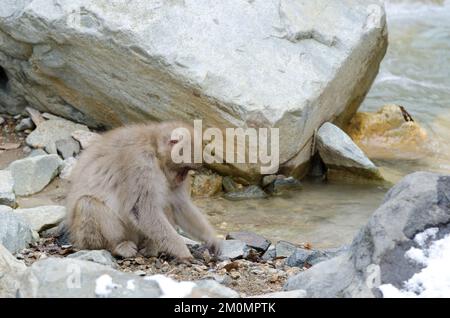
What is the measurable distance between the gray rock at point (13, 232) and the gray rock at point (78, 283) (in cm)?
218

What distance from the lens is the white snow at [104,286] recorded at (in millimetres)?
3346

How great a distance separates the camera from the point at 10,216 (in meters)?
5.75

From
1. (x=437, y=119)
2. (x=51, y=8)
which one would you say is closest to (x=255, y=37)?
(x=51, y=8)

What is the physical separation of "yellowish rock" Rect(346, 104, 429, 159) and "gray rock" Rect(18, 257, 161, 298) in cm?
614

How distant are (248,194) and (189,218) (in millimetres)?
1666

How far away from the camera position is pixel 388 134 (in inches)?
378

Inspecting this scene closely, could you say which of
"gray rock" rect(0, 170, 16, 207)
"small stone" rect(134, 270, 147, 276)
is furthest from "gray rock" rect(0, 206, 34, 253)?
"small stone" rect(134, 270, 147, 276)

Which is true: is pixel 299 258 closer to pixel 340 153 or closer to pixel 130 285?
pixel 340 153

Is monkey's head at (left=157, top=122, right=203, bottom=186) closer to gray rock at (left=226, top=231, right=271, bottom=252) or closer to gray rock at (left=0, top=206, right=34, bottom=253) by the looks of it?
gray rock at (left=226, top=231, right=271, bottom=252)

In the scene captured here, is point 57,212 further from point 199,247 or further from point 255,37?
point 255,37

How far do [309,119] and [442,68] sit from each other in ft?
16.9

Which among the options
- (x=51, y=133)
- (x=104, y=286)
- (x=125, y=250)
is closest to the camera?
(x=104, y=286)

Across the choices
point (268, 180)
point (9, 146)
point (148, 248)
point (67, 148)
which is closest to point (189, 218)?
point (148, 248)

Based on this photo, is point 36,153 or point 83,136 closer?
point 36,153
